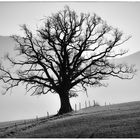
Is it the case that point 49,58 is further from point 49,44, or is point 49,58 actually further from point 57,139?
point 57,139

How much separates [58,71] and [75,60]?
281 centimetres

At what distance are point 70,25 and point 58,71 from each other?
6571 mm

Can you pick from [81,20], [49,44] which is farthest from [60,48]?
[81,20]

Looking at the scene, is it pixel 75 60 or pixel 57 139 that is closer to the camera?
pixel 57 139

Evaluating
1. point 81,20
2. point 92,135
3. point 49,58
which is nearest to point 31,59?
point 49,58

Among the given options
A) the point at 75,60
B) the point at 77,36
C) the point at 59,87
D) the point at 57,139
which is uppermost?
the point at 77,36

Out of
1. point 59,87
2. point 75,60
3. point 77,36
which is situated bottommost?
point 59,87

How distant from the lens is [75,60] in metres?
47.2

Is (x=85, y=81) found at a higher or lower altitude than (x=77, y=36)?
lower

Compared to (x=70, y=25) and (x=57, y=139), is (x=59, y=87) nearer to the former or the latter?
(x=70, y=25)

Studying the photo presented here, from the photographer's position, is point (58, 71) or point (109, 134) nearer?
point (109, 134)

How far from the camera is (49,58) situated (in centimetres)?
4725

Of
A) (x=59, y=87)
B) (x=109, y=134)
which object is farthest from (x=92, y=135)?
(x=59, y=87)

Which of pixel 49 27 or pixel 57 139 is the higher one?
pixel 49 27
